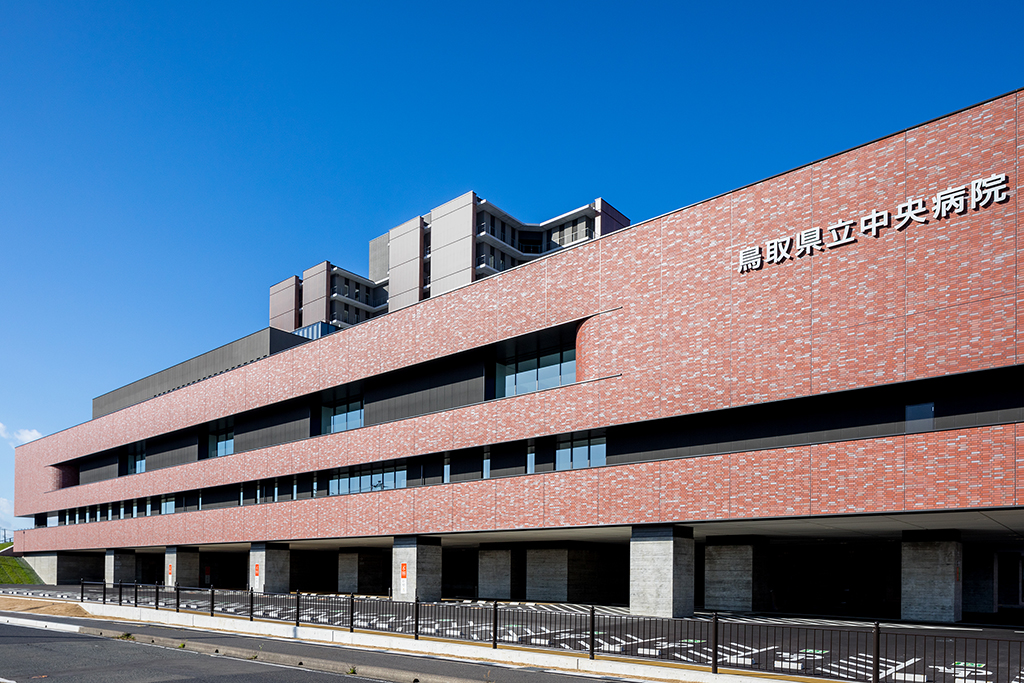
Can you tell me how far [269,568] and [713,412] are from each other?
3268cm

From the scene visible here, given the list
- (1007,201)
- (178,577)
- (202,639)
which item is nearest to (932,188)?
(1007,201)

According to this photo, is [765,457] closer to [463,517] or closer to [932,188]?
[932,188]

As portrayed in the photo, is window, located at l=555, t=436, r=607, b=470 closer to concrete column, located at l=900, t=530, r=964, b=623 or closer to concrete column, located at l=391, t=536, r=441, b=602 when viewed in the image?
concrete column, located at l=391, t=536, r=441, b=602

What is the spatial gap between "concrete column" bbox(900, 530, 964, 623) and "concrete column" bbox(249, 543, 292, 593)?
36.4 meters

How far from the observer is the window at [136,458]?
214 feet

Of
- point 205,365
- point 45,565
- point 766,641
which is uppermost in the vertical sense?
point 205,365

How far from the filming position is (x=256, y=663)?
1927 centimetres

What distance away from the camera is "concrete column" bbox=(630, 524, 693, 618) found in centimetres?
2892

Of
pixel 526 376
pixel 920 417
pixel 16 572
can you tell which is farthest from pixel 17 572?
pixel 920 417

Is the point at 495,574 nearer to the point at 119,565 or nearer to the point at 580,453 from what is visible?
the point at 580,453

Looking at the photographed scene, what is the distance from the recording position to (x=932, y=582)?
28.3 m

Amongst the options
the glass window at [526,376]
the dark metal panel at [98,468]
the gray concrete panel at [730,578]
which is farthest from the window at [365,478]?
the dark metal panel at [98,468]

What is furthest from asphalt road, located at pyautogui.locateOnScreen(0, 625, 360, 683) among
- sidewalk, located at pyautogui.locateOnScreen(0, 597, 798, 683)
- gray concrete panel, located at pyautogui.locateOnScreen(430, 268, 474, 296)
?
gray concrete panel, located at pyautogui.locateOnScreen(430, 268, 474, 296)

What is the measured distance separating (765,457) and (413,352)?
19.6 m
